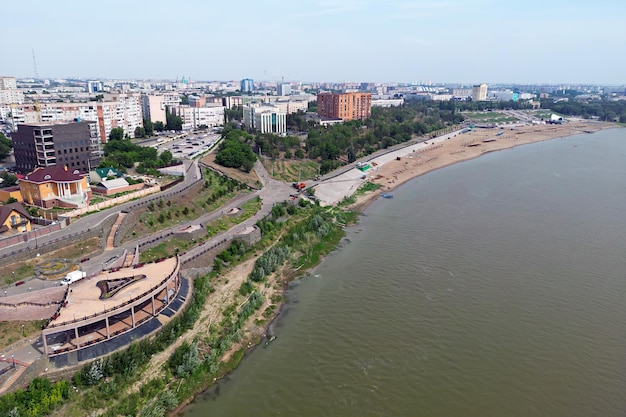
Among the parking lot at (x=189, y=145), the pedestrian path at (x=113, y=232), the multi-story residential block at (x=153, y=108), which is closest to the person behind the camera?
the pedestrian path at (x=113, y=232)

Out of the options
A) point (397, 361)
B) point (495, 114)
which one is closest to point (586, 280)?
point (397, 361)

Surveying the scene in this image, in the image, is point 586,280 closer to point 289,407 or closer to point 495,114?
point 289,407

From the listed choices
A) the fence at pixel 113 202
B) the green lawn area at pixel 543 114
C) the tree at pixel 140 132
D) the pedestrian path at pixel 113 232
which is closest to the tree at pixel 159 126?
the tree at pixel 140 132

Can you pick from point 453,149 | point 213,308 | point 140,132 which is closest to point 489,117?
point 453,149

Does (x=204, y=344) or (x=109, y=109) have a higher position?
(x=109, y=109)

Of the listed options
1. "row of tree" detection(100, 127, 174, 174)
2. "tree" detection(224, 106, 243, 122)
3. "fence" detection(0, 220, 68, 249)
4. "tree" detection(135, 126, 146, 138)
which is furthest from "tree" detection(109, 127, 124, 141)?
Result: "tree" detection(224, 106, 243, 122)

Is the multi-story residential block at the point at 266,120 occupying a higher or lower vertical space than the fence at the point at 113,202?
higher

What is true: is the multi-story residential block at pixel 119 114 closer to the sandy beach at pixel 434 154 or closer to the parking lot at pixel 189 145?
the parking lot at pixel 189 145
